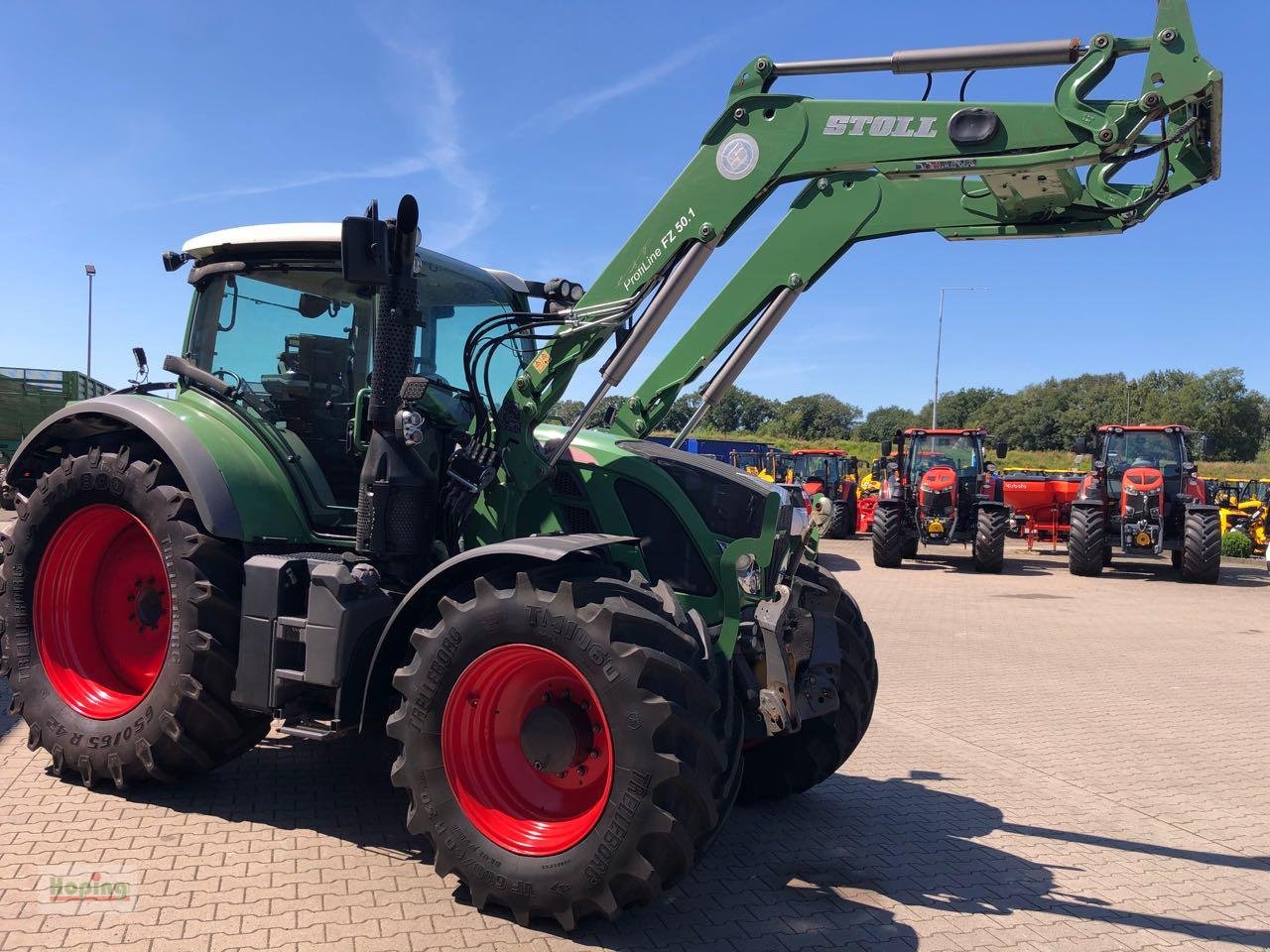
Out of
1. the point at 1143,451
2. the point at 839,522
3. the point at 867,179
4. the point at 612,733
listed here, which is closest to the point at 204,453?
the point at 612,733

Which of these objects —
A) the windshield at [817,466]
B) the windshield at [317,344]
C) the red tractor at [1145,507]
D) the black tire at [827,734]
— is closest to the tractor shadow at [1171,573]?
the red tractor at [1145,507]

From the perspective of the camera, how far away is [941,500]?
18.4 metres

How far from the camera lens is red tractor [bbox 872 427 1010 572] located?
695 inches

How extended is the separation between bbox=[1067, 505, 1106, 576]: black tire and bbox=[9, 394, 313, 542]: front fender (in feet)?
51.0

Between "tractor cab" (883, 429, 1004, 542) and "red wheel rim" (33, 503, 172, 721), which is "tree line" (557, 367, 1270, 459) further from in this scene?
"red wheel rim" (33, 503, 172, 721)

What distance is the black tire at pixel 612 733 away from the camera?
11.0 ft

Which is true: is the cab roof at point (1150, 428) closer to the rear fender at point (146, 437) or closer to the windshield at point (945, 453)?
the windshield at point (945, 453)

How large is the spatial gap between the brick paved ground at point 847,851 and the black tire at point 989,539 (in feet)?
32.6

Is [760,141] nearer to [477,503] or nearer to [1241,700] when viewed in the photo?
[477,503]

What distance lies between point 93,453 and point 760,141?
3.63 meters

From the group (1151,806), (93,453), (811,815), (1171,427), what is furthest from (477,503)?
(1171,427)

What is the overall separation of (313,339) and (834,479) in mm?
20367

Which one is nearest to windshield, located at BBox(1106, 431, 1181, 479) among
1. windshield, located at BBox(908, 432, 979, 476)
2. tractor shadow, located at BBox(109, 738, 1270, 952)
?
windshield, located at BBox(908, 432, 979, 476)

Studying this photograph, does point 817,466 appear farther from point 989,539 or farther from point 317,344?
point 317,344
